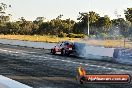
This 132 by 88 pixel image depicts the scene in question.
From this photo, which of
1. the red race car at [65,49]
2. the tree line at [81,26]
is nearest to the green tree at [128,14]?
the tree line at [81,26]

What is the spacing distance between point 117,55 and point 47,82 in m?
15.2

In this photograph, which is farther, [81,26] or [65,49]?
[81,26]

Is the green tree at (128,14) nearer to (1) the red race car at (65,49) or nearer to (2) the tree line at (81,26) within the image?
(2) the tree line at (81,26)

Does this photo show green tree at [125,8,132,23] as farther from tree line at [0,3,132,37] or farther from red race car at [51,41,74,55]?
red race car at [51,41,74,55]

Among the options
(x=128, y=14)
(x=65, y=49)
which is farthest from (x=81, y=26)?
(x=65, y=49)

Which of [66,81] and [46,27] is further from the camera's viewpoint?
[46,27]

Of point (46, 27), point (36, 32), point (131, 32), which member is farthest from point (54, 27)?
point (131, 32)

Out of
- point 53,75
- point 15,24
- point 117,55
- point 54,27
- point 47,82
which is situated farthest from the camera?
point 15,24

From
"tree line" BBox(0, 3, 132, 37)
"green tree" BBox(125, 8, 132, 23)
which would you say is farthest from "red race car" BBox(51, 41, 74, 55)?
"green tree" BBox(125, 8, 132, 23)

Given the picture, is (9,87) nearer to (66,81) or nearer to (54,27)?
(66,81)

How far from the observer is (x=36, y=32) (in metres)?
132

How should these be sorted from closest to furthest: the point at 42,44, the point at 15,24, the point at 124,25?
1. the point at 42,44
2. the point at 124,25
3. the point at 15,24

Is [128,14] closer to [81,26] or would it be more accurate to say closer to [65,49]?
[81,26]

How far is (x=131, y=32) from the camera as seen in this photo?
85.0 metres
